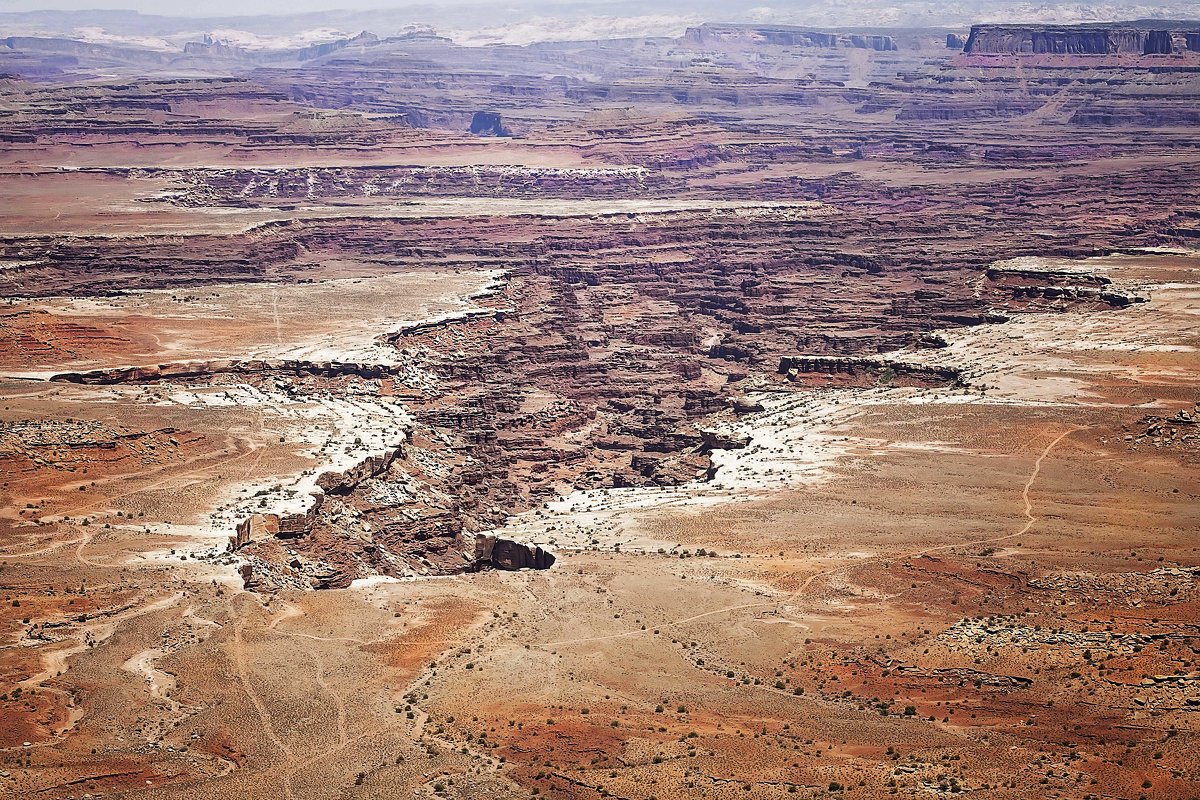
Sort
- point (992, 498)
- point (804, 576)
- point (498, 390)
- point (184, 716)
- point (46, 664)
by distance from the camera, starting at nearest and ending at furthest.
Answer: point (184, 716) < point (46, 664) < point (804, 576) < point (992, 498) < point (498, 390)

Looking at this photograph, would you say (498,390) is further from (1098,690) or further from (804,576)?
(1098,690)

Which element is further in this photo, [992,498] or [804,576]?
[992,498]

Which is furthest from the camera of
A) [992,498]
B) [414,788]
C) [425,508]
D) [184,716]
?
[425,508]

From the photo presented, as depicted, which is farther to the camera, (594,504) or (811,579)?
(594,504)

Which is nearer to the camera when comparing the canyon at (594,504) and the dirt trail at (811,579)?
the canyon at (594,504)

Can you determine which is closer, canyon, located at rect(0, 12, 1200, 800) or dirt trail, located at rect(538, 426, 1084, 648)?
canyon, located at rect(0, 12, 1200, 800)

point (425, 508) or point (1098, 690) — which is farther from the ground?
point (1098, 690)

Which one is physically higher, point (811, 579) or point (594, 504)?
point (811, 579)

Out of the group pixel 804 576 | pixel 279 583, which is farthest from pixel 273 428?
pixel 804 576
